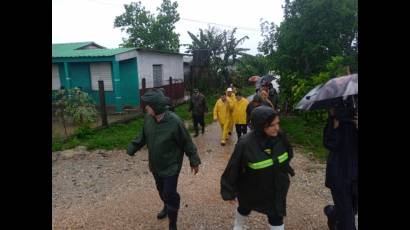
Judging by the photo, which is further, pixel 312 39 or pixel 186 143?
pixel 312 39

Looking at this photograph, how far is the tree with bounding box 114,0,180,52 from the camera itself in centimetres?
3144

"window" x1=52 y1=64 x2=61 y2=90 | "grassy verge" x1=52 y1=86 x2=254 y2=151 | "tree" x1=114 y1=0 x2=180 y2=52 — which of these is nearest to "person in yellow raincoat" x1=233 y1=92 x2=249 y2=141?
"grassy verge" x1=52 y1=86 x2=254 y2=151

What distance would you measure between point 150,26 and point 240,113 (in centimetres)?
2637

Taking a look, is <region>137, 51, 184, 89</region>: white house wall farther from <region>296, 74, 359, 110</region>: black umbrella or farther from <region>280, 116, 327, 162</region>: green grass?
<region>296, 74, 359, 110</region>: black umbrella

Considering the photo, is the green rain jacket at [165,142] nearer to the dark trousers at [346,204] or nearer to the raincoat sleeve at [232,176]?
the raincoat sleeve at [232,176]

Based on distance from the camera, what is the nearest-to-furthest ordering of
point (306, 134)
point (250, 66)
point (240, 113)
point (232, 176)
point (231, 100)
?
point (232, 176) < point (240, 113) < point (231, 100) < point (306, 134) < point (250, 66)

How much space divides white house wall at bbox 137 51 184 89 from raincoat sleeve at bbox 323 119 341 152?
12880 mm

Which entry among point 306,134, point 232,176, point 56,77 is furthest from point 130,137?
point 56,77

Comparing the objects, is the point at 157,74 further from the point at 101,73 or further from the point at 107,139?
the point at 107,139

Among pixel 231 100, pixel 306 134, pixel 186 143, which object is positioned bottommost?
pixel 306 134

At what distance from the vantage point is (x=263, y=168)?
122 inches

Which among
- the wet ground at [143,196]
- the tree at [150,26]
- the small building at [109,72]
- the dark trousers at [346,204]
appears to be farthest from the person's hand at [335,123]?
the tree at [150,26]
